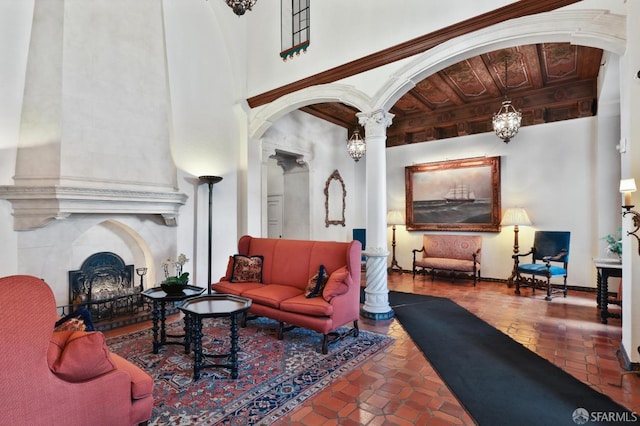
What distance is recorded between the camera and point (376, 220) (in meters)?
4.52

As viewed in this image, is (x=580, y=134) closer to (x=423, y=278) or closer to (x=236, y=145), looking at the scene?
(x=423, y=278)

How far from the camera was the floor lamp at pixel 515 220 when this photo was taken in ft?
20.5

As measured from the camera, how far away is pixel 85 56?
4.04 metres

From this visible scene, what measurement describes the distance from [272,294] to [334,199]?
15.5 ft

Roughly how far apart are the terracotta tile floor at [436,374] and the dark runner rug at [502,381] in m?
0.11

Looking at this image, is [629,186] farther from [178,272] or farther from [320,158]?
[320,158]

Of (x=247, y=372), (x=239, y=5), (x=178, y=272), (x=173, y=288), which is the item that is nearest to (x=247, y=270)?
(x=178, y=272)

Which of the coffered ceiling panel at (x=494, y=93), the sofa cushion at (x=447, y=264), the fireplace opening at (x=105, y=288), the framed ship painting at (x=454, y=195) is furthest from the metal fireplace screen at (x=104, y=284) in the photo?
the framed ship painting at (x=454, y=195)

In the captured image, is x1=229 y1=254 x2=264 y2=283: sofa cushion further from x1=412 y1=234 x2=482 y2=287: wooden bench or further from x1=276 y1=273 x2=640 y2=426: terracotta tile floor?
x1=412 y1=234 x2=482 y2=287: wooden bench

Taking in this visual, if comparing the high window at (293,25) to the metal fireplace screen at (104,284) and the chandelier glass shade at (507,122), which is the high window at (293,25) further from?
the metal fireplace screen at (104,284)

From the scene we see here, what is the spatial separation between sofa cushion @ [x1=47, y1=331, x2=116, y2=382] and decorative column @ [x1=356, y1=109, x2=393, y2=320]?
10.9ft

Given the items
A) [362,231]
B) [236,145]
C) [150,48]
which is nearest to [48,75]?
[150,48]

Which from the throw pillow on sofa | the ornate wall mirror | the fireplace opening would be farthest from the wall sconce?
the ornate wall mirror

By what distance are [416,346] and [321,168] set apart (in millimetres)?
Answer: 5264
